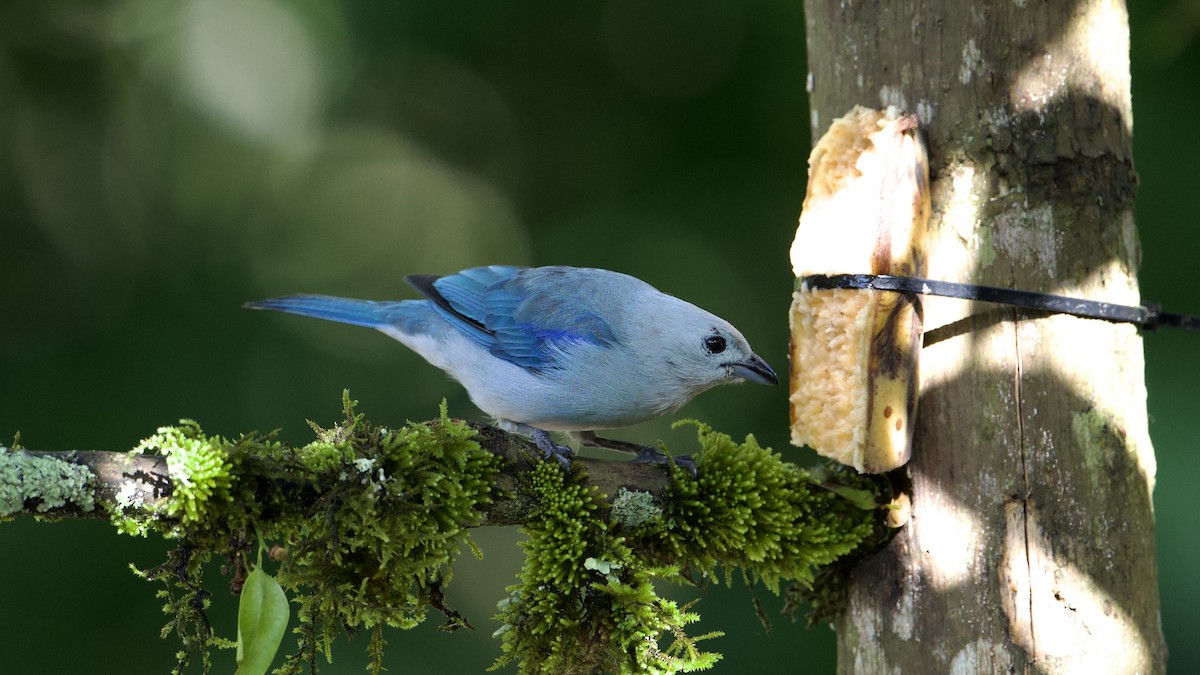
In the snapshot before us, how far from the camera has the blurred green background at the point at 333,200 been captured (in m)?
5.33

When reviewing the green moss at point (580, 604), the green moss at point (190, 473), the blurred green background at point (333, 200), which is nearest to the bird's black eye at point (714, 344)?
the green moss at point (580, 604)

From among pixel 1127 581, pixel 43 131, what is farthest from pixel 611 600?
pixel 43 131

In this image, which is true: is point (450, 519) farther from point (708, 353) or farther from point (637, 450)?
point (708, 353)

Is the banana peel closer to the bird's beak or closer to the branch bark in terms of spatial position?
the bird's beak

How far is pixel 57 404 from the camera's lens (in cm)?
555

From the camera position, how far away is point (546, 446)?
3.05 meters

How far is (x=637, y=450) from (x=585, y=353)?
378 mm

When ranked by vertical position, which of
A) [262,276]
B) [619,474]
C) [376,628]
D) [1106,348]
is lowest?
[376,628]

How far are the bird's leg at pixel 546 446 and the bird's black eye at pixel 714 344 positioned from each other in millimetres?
624

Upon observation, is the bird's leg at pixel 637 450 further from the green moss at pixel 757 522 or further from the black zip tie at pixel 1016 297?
the black zip tie at pixel 1016 297

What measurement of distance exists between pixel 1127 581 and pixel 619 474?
55.4 inches

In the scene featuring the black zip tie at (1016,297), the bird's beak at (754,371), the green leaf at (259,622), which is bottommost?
the green leaf at (259,622)

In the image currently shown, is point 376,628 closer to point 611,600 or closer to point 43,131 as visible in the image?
point 611,600

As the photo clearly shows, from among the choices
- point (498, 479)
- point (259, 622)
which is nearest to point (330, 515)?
point (259, 622)
